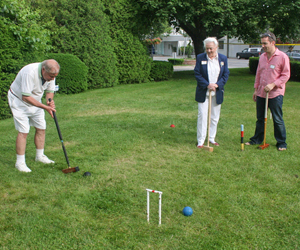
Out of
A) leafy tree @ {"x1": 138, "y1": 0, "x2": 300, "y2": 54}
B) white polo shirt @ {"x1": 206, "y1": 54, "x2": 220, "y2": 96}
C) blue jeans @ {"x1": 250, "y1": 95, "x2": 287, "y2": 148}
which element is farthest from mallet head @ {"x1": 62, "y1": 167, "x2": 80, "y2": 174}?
Result: leafy tree @ {"x1": 138, "y1": 0, "x2": 300, "y2": 54}

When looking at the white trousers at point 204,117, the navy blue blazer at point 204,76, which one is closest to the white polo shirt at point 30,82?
the navy blue blazer at point 204,76

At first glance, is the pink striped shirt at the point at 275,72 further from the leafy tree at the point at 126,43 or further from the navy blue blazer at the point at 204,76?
the leafy tree at the point at 126,43

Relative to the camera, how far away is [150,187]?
13.8 feet

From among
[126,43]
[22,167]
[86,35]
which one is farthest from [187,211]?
[126,43]

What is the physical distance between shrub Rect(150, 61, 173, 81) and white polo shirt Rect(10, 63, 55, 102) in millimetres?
12201

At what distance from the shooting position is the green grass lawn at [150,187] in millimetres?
3166

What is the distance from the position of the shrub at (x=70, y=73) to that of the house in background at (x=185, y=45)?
117ft

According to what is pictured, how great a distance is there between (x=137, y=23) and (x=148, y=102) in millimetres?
6337

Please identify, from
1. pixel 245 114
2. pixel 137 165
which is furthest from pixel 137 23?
pixel 137 165

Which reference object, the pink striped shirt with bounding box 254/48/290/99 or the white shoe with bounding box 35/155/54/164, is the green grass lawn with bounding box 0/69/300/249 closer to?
the white shoe with bounding box 35/155/54/164

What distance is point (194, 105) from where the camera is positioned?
963cm

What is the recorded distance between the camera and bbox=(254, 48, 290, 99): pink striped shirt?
5258mm

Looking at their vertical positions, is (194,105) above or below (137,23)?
below

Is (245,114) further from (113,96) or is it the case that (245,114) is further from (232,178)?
(113,96)
